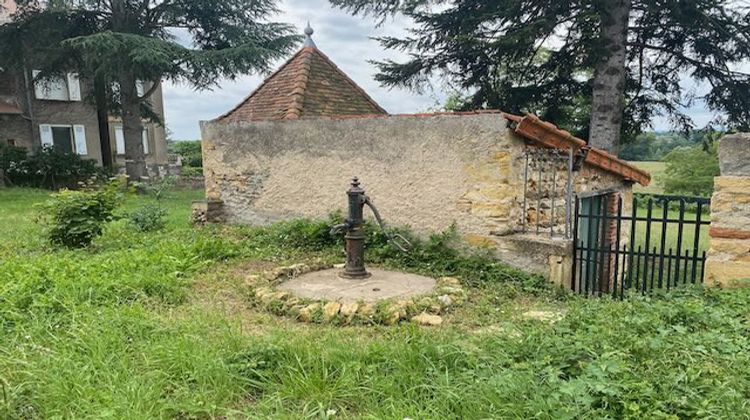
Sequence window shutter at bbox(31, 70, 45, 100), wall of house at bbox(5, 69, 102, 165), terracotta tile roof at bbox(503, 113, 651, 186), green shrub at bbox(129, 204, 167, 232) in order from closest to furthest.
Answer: terracotta tile roof at bbox(503, 113, 651, 186), green shrub at bbox(129, 204, 167, 232), wall of house at bbox(5, 69, 102, 165), window shutter at bbox(31, 70, 45, 100)

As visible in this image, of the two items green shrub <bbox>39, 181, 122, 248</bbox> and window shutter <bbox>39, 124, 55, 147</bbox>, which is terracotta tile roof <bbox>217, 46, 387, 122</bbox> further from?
window shutter <bbox>39, 124, 55, 147</bbox>

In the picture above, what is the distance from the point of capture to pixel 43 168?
18.6 m

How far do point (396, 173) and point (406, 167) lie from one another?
0.62 ft

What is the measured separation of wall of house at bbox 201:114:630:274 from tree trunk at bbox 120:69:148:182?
10575 mm

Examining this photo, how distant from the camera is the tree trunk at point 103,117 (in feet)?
62.0

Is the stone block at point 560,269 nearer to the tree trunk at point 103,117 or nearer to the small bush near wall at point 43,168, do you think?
the small bush near wall at point 43,168

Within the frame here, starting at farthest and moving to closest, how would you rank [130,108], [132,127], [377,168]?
[132,127] < [130,108] < [377,168]

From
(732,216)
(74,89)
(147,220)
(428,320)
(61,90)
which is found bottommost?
(428,320)

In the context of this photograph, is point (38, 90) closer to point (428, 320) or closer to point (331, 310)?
point (331, 310)

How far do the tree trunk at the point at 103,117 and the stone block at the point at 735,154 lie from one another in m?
19.8

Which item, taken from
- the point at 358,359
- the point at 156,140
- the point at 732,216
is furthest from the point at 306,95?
the point at 156,140

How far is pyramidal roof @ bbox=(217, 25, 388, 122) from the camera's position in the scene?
8.27 metres

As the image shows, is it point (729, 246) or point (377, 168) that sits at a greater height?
point (377, 168)

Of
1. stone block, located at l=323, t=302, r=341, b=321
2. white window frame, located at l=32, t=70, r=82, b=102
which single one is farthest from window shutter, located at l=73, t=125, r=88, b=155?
stone block, located at l=323, t=302, r=341, b=321
